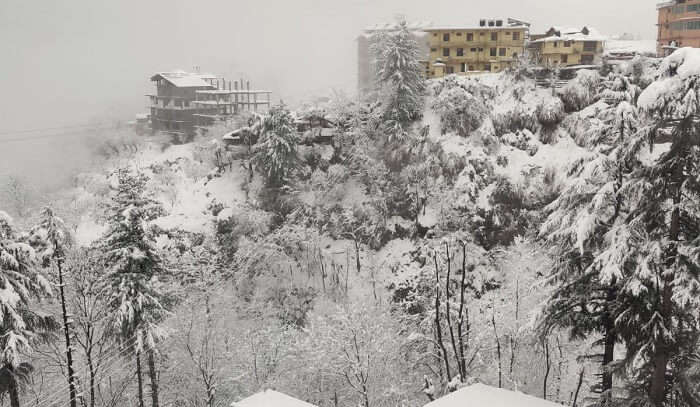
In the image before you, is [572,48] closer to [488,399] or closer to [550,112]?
[550,112]

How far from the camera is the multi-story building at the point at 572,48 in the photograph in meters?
53.5

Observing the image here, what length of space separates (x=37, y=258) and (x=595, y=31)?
55544 mm

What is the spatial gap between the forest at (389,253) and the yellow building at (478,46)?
7.00m

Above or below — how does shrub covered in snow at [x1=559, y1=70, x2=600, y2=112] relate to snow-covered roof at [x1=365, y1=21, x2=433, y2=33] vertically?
below

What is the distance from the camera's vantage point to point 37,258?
63.0ft

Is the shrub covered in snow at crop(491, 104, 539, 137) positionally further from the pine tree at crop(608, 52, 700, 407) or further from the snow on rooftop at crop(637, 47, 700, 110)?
the snow on rooftop at crop(637, 47, 700, 110)

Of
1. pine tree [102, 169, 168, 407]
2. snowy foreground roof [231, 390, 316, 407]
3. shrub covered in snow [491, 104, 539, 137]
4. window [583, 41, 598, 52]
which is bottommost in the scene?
snowy foreground roof [231, 390, 316, 407]

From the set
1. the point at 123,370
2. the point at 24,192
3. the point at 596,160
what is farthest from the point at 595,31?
the point at 24,192

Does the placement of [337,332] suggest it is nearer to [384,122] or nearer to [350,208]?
[350,208]

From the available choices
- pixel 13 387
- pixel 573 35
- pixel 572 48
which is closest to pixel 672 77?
pixel 13 387

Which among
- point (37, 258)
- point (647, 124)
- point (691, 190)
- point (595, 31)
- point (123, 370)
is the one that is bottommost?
point (123, 370)

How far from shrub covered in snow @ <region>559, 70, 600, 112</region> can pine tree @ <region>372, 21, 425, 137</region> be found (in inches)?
519

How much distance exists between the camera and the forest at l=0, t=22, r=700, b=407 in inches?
480

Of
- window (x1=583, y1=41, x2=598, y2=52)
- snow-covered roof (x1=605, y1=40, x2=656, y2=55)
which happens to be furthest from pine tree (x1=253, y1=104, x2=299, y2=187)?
snow-covered roof (x1=605, y1=40, x2=656, y2=55)
